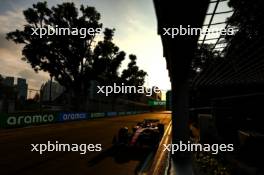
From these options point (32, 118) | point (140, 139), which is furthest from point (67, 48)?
point (140, 139)

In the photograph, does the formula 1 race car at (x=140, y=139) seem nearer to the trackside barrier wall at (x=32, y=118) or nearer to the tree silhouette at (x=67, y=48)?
the trackside barrier wall at (x=32, y=118)

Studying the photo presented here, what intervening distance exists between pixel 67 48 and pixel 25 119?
1681 centimetres

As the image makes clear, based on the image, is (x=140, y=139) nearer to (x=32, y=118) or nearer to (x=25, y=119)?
(x=25, y=119)

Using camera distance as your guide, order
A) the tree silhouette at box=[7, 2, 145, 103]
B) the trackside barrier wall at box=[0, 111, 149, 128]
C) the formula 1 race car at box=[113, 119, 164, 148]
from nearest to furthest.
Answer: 1. the formula 1 race car at box=[113, 119, 164, 148]
2. the trackside barrier wall at box=[0, 111, 149, 128]
3. the tree silhouette at box=[7, 2, 145, 103]

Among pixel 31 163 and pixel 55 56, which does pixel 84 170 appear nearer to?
pixel 31 163

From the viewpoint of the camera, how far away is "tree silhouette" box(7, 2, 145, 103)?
33.9 metres

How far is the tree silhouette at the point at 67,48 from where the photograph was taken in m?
33.9

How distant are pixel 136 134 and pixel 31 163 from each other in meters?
4.24

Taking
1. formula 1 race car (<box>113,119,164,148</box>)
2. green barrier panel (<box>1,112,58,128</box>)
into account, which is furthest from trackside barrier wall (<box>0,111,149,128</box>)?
formula 1 race car (<box>113,119,164,148</box>)

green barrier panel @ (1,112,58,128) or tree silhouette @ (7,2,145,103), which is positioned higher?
tree silhouette @ (7,2,145,103)

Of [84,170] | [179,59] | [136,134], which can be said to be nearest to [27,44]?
[136,134]

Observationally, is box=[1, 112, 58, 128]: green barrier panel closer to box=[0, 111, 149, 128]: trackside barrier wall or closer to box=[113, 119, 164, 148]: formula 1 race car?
box=[0, 111, 149, 128]: trackside barrier wall

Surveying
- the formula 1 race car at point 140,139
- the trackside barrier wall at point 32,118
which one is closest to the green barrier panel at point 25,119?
the trackside barrier wall at point 32,118

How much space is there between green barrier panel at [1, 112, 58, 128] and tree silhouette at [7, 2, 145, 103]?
40.3 feet
